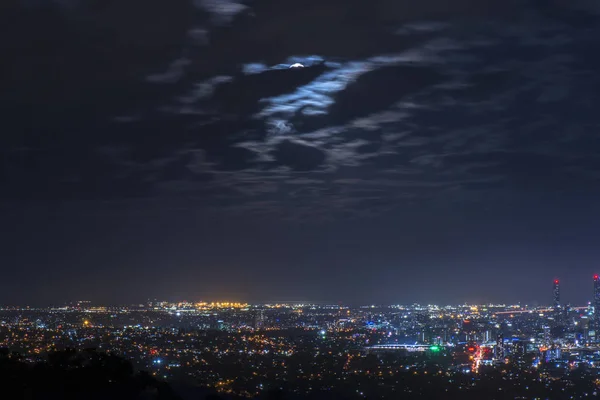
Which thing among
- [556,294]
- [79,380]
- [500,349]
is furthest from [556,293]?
[79,380]

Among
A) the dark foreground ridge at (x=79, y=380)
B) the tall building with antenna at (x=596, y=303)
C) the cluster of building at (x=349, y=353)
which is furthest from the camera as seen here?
the tall building with antenna at (x=596, y=303)

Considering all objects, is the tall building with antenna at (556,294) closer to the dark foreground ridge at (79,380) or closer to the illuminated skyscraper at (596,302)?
the illuminated skyscraper at (596,302)

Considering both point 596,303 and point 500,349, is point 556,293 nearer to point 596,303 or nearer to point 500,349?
point 596,303

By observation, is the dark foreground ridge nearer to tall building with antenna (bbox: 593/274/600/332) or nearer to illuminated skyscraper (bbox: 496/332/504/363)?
illuminated skyscraper (bbox: 496/332/504/363)

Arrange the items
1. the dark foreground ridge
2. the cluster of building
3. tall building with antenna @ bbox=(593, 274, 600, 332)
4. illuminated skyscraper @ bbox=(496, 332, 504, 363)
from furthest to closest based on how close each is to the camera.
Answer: tall building with antenna @ bbox=(593, 274, 600, 332)
illuminated skyscraper @ bbox=(496, 332, 504, 363)
the cluster of building
the dark foreground ridge

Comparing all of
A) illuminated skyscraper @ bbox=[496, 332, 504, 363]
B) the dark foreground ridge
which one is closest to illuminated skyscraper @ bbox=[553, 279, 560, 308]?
illuminated skyscraper @ bbox=[496, 332, 504, 363]

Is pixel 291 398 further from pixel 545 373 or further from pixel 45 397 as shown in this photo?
pixel 545 373

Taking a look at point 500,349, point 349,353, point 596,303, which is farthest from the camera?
point 596,303

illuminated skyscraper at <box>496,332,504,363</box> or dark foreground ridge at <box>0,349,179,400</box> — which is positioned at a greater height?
dark foreground ridge at <box>0,349,179,400</box>

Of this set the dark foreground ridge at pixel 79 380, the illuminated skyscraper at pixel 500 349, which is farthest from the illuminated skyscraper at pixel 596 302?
the dark foreground ridge at pixel 79 380

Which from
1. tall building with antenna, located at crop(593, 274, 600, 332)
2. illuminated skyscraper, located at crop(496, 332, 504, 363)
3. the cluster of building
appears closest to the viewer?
the cluster of building

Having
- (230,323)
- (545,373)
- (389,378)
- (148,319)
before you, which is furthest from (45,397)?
(148,319)
